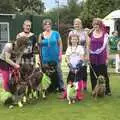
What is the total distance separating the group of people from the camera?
35.9 feet

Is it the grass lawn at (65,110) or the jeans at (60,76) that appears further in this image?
the jeans at (60,76)

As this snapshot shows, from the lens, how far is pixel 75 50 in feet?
36.5

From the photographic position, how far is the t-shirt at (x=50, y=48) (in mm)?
11680

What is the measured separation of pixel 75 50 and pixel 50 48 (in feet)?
2.72

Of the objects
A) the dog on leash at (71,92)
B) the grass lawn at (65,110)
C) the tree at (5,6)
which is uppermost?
the tree at (5,6)

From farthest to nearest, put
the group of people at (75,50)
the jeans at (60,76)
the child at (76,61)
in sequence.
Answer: the jeans at (60,76), the child at (76,61), the group of people at (75,50)

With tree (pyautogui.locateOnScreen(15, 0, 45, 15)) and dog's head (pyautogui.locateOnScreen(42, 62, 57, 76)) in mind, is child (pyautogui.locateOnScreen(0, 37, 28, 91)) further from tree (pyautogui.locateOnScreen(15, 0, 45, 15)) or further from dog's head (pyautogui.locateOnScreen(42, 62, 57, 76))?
tree (pyautogui.locateOnScreen(15, 0, 45, 15))

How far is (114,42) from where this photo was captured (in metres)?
27.5

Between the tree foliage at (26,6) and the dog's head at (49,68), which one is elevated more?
the tree foliage at (26,6)

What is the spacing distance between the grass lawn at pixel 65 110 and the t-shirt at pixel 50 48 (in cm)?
96

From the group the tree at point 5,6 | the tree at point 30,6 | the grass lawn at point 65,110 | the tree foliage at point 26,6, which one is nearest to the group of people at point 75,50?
the grass lawn at point 65,110

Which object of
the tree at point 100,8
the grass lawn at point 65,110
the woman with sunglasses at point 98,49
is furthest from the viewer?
the tree at point 100,8

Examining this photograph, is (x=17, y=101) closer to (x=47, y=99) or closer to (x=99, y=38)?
(x=47, y=99)

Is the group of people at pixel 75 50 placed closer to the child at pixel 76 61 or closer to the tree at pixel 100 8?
the child at pixel 76 61
